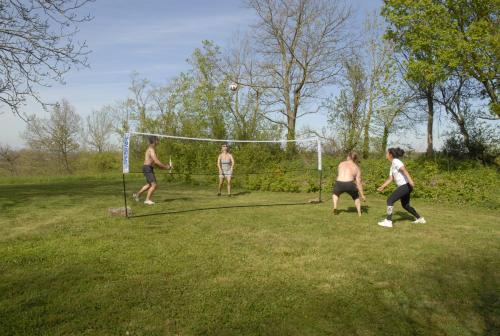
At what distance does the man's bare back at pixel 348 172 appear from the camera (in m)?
9.50

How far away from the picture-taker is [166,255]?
19.7 feet

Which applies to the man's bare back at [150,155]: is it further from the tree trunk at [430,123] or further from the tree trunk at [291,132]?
the tree trunk at [430,123]

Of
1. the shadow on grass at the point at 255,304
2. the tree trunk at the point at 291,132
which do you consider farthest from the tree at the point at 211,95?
the shadow on grass at the point at 255,304

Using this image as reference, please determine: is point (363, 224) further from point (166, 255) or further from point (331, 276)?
point (166, 255)

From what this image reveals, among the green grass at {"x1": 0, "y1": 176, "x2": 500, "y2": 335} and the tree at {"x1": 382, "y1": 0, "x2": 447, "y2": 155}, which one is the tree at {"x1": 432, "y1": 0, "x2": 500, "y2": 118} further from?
the green grass at {"x1": 0, "y1": 176, "x2": 500, "y2": 335}

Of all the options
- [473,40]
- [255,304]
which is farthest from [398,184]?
[473,40]

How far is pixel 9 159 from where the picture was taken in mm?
33875

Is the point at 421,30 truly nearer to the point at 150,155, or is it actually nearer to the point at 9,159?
the point at 150,155

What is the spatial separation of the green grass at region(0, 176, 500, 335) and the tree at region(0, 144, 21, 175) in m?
30.0

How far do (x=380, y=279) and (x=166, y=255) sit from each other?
10.6ft

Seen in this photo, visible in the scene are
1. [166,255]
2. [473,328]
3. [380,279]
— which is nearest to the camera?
[473,328]

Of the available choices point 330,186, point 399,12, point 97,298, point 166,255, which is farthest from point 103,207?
point 399,12

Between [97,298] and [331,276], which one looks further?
[331,276]

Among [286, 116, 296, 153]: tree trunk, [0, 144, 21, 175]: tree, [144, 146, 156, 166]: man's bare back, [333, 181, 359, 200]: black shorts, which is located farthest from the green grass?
[0, 144, 21, 175]: tree
